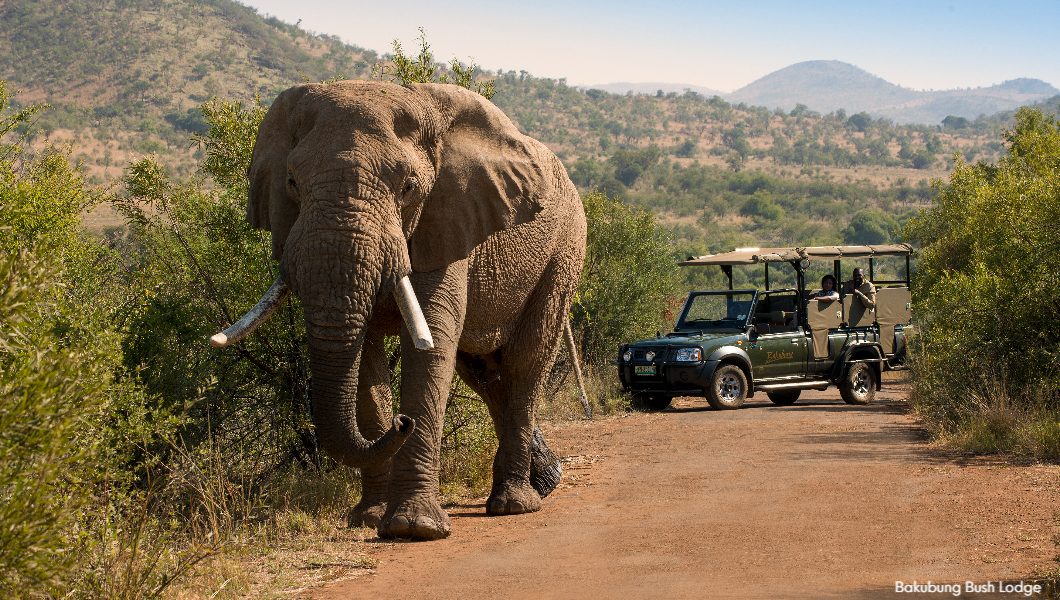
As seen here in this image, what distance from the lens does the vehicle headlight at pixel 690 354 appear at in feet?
51.7

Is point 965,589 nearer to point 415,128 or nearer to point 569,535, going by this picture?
point 569,535

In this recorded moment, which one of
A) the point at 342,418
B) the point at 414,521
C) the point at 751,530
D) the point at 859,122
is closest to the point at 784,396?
the point at 751,530

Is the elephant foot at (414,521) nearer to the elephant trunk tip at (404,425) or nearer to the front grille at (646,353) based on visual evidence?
the elephant trunk tip at (404,425)

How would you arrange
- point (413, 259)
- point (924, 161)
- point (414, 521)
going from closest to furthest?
point (414, 521), point (413, 259), point (924, 161)

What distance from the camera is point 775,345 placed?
1642 centimetres

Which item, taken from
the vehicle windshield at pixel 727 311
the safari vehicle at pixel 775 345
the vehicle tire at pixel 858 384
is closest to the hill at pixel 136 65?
the vehicle windshield at pixel 727 311

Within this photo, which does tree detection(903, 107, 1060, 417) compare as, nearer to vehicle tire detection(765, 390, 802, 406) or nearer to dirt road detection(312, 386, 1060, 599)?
dirt road detection(312, 386, 1060, 599)

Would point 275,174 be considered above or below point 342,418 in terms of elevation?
above

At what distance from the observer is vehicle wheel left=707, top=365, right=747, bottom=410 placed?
1589 centimetres

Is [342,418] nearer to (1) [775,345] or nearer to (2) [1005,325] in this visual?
(2) [1005,325]

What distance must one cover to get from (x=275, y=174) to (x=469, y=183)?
1365mm

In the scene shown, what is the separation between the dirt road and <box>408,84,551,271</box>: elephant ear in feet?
6.88

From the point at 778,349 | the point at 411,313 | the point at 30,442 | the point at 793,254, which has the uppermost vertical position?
the point at 411,313

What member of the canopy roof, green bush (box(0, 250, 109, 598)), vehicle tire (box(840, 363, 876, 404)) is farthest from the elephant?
vehicle tire (box(840, 363, 876, 404))
